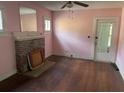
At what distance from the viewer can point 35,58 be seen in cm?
396

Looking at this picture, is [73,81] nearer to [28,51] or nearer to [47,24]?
[28,51]

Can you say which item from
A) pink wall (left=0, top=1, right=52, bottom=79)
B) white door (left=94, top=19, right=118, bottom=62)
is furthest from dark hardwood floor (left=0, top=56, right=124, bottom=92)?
white door (left=94, top=19, right=118, bottom=62)

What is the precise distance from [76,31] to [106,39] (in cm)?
148

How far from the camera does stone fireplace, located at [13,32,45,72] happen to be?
11.2ft

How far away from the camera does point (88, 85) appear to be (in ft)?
9.47

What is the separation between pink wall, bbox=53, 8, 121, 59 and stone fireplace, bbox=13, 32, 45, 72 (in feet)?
5.51

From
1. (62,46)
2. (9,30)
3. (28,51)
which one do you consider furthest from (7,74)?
(62,46)

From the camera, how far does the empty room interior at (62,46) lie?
297 cm

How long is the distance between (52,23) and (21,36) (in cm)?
262

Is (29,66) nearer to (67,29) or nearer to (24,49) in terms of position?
(24,49)

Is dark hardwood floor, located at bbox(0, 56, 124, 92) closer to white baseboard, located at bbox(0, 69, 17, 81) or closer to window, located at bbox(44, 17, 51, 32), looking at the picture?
white baseboard, located at bbox(0, 69, 17, 81)

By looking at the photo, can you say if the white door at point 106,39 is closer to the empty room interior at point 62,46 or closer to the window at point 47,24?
the empty room interior at point 62,46

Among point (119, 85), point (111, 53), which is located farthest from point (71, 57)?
point (119, 85)

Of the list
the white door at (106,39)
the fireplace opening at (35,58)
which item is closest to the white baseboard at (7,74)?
the fireplace opening at (35,58)
